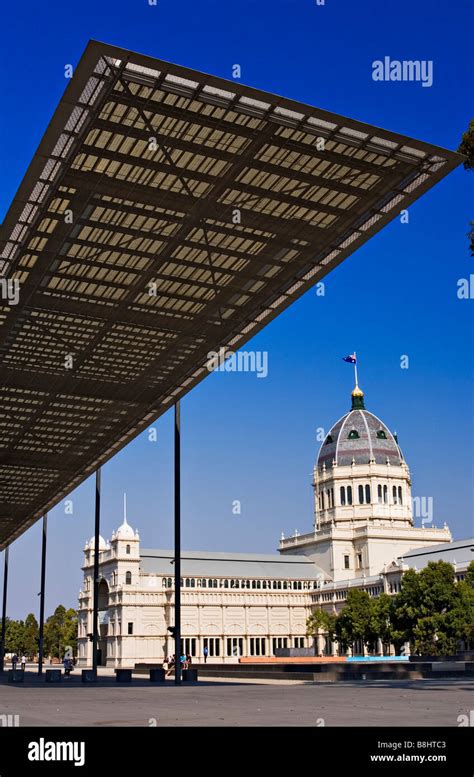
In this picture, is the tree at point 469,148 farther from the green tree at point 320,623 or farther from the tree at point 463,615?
the green tree at point 320,623

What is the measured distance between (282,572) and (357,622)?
38936mm

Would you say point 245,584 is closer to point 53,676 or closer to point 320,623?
point 320,623

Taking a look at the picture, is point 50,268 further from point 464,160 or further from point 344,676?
point 344,676

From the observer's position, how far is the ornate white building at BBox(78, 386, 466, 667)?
5305 inches

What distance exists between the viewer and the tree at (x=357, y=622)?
107250mm

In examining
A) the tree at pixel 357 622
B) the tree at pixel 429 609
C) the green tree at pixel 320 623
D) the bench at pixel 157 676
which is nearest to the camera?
the bench at pixel 157 676

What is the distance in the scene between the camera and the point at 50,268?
98.7 ft

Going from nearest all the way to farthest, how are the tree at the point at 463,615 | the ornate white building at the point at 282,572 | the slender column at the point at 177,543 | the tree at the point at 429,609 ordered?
the slender column at the point at 177,543
the tree at the point at 463,615
the tree at the point at 429,609
the ornate white building at the point at 282,572

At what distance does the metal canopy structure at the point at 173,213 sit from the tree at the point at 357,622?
73347mm

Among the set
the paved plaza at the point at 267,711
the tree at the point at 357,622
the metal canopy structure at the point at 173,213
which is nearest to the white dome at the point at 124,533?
the tree at the point at 357,622

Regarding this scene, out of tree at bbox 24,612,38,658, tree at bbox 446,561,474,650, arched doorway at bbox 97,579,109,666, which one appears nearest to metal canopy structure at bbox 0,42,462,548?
tree at bbox 446,561,474,650
